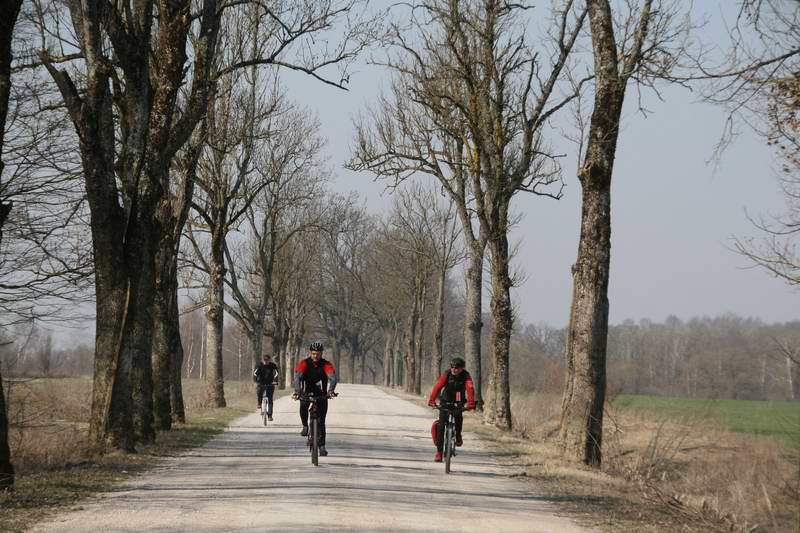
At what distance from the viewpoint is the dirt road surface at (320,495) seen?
335 inches

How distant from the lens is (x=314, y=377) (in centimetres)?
1520

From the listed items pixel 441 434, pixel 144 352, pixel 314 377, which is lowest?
pixel 441 434

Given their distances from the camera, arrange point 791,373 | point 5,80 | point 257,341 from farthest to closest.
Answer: point 257,341 → point 791,373 → point 5,80

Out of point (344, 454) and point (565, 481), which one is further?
point (344, 454)

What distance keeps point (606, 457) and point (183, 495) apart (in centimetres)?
802

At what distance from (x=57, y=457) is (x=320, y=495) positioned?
524 centimetres

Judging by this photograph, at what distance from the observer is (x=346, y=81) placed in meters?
18.0

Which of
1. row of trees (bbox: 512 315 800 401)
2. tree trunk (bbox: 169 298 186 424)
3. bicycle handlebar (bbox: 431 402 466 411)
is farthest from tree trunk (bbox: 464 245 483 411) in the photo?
bicycle handlebar (bbox: 431 402 466 411)

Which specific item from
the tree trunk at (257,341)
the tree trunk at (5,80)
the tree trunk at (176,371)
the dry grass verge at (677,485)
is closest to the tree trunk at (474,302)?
the dry grass verge at (677,485)

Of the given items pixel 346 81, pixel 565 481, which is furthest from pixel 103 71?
pixel 565 481

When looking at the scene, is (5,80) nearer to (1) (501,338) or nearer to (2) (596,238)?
(2) (596,238)

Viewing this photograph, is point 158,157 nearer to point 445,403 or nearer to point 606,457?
point 445,403

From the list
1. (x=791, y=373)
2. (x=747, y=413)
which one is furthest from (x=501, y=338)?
(x=747, y=413)

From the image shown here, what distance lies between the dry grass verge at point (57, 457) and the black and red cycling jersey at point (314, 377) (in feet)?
8.31
